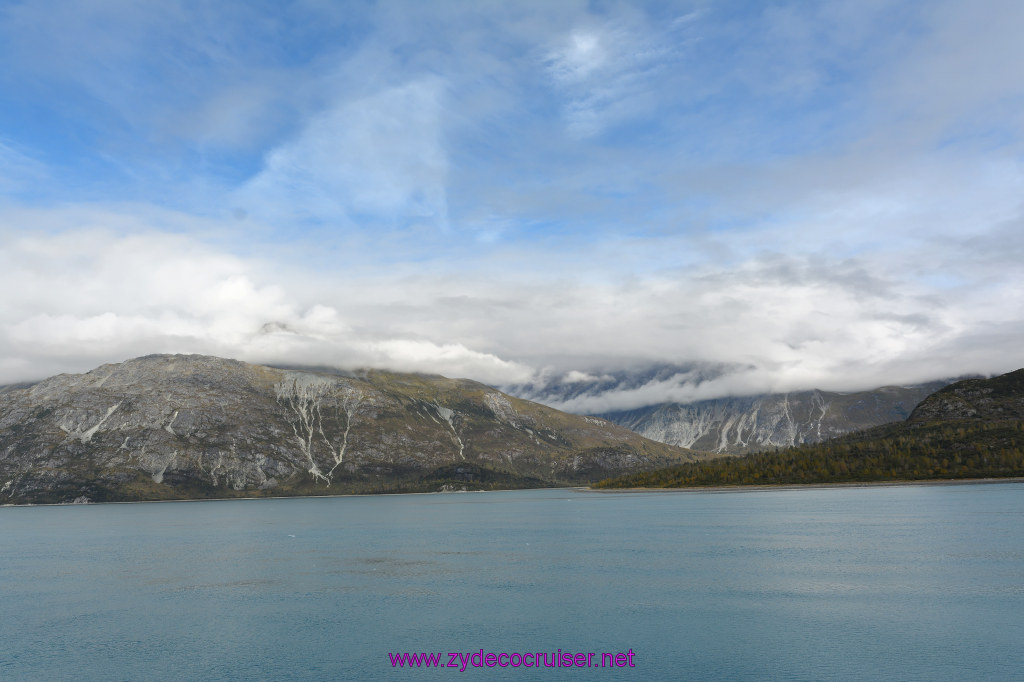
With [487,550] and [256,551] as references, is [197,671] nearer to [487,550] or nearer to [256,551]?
[487,550]

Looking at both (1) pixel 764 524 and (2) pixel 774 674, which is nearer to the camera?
(2) pixel 774 674

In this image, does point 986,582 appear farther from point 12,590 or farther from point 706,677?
point 12,590

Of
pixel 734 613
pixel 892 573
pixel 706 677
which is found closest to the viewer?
pixel 706 677

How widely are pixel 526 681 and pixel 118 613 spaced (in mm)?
60894

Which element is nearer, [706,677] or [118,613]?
[706,677]

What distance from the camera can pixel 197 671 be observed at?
59875mm

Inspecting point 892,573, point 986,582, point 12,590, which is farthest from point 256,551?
point 986,582

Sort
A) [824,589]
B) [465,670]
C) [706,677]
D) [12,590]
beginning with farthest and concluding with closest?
[12,590]
[824,589]
[465,670]
[706,677]

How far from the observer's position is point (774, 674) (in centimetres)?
5316

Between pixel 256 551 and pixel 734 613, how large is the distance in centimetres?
12347

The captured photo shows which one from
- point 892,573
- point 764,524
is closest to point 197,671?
point 892,573

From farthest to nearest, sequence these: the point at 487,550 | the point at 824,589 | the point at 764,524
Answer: the point at 764,524 → the point at 487,550 → the point at 824,589

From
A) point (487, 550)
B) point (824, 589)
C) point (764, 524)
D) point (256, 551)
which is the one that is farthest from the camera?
point (764, 524)

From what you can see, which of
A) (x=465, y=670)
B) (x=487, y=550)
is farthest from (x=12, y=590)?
(x=465, y=670)
